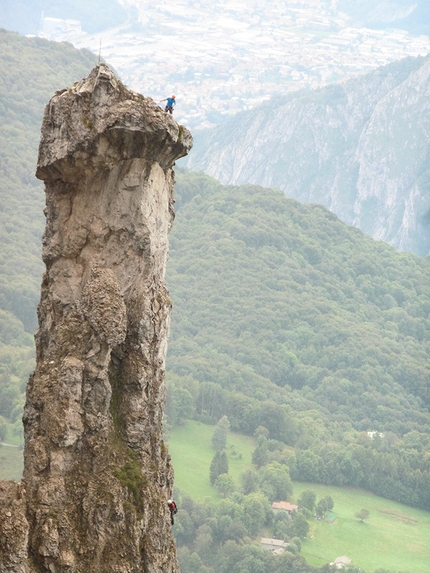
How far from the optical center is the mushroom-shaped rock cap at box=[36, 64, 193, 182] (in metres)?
24.8

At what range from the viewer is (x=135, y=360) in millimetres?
25156

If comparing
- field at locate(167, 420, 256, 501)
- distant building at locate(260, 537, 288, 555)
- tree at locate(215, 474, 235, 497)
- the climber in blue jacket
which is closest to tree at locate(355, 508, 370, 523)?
distant building at locate(260, 537, 288, 555)

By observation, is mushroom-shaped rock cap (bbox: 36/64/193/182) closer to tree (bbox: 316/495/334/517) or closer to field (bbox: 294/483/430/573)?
field (bbox: 294/483/430/573)

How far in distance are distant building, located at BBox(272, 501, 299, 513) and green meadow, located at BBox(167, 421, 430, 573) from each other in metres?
3.06

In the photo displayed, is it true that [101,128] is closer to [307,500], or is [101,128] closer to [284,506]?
[307,500]

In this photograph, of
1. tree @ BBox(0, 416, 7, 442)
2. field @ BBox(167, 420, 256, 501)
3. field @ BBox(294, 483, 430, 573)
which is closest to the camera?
tree @ BBox(0, 416, 7, 442)

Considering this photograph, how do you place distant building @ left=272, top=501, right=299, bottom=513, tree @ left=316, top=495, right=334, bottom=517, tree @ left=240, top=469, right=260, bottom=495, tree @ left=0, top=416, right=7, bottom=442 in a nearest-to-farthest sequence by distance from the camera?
tree @ left=0, top=416, right=7, bottom=442, tree @ left=316, top=495, right=334, bottom=517, distant building @ left=272, top=501, right=299, bottom=513, tree @ left=240, top=469, right=260, bottom=495

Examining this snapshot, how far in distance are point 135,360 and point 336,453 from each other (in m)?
135

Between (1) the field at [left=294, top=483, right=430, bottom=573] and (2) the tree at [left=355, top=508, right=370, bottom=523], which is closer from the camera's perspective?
(1) the field at [left=294, top=483, right=430, bottom=573]

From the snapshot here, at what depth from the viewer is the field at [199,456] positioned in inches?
5659

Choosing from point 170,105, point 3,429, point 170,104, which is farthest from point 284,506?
point 170,105

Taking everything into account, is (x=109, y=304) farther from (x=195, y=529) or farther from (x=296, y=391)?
(x=296, y=391)

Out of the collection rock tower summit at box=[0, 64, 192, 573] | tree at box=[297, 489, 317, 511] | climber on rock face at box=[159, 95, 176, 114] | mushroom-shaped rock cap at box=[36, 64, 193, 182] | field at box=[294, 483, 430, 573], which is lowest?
field at box=[294, 483, 430, 573]

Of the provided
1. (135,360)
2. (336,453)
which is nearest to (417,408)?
(336,453)
